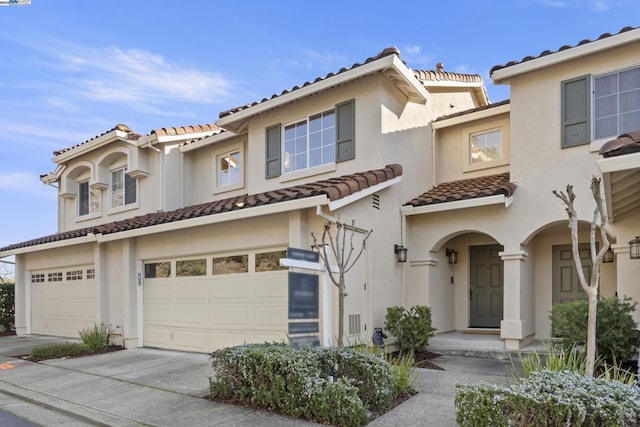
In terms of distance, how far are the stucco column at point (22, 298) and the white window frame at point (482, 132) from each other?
51.1 feet

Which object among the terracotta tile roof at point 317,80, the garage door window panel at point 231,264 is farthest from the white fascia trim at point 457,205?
the garage door window panel at point 231,264

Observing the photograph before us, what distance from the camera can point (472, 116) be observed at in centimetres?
1115

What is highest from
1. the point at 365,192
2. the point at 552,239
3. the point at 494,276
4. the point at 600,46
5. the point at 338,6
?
the point at 338,6

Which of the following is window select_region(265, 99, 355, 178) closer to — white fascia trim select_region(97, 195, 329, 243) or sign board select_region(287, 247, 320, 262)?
white fascia trim select_region(97, 195, 329, 243)

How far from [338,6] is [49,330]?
45.3ft

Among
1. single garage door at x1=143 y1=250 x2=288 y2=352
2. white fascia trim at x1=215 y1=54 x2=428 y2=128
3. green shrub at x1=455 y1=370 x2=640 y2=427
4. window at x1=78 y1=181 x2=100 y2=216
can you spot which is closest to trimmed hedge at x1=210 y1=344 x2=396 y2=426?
green shrub at x1=455 y1=370 x2=640 y2=427

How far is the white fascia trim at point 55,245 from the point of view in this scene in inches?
518

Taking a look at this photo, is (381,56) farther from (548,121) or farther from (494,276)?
(494,276)

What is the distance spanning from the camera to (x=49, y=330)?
617 inches

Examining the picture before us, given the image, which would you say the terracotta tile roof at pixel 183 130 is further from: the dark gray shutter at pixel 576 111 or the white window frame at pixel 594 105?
the white window frame at pixel 594 105

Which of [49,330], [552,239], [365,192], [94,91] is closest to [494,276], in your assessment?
[552,239]

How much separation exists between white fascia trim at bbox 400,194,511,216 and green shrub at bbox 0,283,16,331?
1588 cm

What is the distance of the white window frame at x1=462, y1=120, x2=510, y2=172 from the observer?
11000mm

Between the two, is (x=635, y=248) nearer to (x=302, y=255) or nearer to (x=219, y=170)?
(x=302, y=255)
